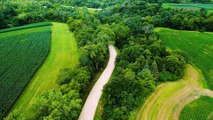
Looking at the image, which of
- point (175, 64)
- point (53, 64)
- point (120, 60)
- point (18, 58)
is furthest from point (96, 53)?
point (18, 58)

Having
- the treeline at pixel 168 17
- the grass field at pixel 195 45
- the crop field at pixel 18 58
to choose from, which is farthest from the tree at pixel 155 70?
the treeline at pixel 168 17

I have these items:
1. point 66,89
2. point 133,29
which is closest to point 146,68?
point 66,89

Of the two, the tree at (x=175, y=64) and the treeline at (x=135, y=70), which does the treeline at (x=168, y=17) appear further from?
the tree at (x=175, y=64)

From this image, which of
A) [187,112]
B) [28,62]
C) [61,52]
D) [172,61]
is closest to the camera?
[187,112]

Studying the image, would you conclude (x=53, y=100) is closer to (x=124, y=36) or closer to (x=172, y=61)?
(x=172, y=61)

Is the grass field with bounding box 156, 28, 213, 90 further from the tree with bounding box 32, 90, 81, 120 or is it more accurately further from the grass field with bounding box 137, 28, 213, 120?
the tree with bounding box 32, 90, 81, 120

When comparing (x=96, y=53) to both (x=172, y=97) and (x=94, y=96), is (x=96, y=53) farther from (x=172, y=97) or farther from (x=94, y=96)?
(x=172, y=97)

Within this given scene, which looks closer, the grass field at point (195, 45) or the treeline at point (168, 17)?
the grass field at point (195, 45)
